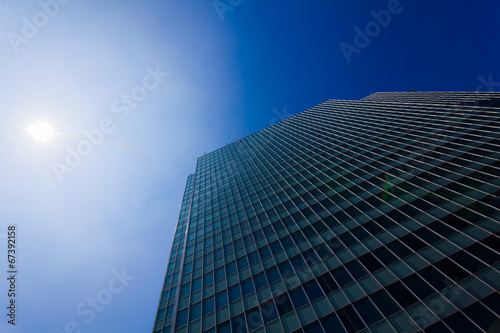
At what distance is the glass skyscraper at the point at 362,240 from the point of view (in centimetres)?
1666

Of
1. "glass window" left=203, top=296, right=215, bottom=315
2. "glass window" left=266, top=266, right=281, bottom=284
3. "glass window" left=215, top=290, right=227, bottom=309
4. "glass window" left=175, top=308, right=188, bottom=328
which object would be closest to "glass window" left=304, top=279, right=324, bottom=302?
"glass window" left=266, top=266, right=281, bottom=284

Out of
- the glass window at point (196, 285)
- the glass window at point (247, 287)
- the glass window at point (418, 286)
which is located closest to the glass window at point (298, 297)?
the glass window at point (247, 287)

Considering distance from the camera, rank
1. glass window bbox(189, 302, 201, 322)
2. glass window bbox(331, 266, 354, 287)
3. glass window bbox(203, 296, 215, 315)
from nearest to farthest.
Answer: glass window bbox(331, 266, 354, 287) → glass window bbox(189, 302, 201, 322) → glass window bbox(203, 296, 215, 315)

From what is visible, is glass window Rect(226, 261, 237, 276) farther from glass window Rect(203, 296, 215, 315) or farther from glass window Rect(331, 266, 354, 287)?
glass window Rect(331, 266, 354, 287)

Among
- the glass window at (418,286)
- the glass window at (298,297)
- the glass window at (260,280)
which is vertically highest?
the glass window at (260,280)

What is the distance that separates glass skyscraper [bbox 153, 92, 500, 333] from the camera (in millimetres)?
16656

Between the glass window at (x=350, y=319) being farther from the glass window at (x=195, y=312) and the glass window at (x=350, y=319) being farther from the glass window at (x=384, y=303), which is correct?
the glass window at (x=195, y=312)

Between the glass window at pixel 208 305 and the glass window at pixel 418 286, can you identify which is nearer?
the glass window at pixel 418 286

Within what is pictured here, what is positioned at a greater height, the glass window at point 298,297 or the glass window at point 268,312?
the glass window at point 268,312

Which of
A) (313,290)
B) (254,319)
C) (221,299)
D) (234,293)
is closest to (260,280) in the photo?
(234,293)

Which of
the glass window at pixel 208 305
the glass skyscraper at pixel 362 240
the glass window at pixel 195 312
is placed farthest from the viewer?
the glass window at pixel 208 305

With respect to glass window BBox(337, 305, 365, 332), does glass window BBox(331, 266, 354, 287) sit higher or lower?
lower

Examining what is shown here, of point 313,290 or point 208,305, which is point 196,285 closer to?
point 208,305

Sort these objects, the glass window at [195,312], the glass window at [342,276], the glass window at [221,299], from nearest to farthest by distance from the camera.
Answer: the glass window at [342,276] < the glass window at [195,312] < the glass window at [221,299]
